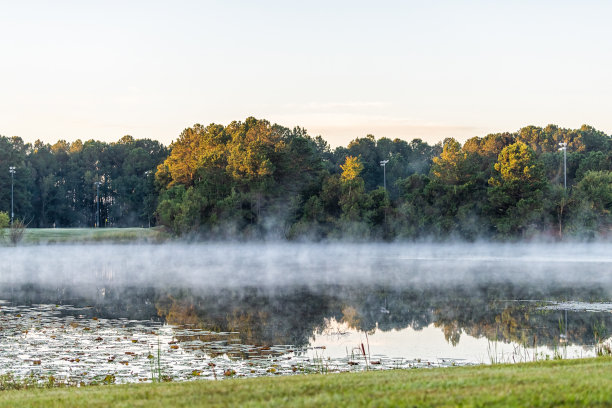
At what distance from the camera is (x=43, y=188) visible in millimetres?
115125

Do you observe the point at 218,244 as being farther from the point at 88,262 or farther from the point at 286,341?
the point at 286,341

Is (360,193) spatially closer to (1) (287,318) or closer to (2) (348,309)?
(2) (348,309)

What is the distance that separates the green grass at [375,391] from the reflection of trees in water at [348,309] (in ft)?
22.7

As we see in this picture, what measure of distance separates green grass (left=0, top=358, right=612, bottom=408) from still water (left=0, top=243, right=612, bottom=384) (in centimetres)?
228

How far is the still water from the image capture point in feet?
48.8

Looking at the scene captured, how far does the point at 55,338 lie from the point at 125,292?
36.9 feet

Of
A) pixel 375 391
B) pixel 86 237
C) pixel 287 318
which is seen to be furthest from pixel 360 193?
pixel 375 391

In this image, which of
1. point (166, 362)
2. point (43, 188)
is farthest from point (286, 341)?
point (43, 188)

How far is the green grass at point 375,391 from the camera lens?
8.08 meters

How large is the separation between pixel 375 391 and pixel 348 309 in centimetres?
1521

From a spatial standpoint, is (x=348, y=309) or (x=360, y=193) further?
(x=360, y=193)

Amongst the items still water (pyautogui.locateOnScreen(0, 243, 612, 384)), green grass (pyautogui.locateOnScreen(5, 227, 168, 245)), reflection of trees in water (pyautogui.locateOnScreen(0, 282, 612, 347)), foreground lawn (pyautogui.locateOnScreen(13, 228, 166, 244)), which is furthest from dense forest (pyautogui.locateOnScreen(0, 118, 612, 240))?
reflection of trees in water (pyautogui.locateOnScreen(0, 282, 612, 347))

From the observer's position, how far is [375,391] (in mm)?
8766

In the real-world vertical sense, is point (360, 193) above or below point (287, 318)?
above
